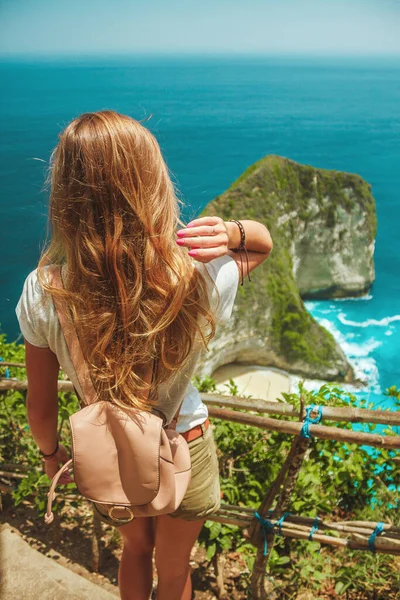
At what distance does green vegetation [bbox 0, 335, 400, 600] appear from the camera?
9.09ft

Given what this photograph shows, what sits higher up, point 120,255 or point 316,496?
point 120,255

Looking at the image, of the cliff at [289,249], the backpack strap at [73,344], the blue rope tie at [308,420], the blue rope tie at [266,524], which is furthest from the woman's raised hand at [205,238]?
the cliff at [289,249]

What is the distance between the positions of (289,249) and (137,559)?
32.6 meters

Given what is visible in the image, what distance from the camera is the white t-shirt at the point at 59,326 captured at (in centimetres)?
146

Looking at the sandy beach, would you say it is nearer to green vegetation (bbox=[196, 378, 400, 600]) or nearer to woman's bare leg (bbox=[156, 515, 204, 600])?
green vegetation (bbox=[196, 378, 400, 600])

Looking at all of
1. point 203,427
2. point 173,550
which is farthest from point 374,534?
point 203,427

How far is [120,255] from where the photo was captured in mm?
1369

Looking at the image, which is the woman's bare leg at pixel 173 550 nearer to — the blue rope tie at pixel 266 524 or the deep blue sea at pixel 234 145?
the blue rope tie at pixel 266 524

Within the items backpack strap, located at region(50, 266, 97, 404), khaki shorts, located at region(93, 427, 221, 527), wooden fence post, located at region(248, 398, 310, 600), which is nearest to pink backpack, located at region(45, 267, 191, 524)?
backpack strap, located at region(50, 266, 97, 404)

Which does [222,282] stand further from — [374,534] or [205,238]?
[374,534]

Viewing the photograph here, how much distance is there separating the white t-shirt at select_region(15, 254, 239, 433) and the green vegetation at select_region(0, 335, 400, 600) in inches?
55.0

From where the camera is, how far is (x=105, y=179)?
131 cm

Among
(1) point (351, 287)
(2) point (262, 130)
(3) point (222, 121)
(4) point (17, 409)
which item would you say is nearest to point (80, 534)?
(4) point (17, 409)

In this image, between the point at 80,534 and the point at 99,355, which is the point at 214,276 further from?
the point at 80,534
